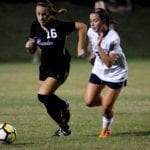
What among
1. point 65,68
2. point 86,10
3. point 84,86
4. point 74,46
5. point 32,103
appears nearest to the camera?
point 65,68

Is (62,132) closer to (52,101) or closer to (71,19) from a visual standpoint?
(52,101)

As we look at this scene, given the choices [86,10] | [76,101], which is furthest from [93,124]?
[86,10]

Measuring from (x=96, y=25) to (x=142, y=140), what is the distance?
1.71 m

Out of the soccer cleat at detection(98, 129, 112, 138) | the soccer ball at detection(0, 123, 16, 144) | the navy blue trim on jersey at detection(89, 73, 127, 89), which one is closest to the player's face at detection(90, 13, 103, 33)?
the navy blue trim on jersey at detection(89, 73, 127, 89)

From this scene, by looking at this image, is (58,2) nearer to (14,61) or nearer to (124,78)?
(14,61)

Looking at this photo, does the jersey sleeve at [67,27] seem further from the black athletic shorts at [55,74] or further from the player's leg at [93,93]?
the player's leg at [93,93]

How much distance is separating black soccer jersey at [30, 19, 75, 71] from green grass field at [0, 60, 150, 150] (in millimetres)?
1067

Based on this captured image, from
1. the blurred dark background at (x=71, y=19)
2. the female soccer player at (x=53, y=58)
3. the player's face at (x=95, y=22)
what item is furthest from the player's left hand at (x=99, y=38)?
the blurred dark background at (x=71, y=19)

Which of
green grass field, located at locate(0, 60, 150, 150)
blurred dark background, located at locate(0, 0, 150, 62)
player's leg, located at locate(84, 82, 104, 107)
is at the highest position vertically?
player's leg, located at locate(84, 82, 104, 107)

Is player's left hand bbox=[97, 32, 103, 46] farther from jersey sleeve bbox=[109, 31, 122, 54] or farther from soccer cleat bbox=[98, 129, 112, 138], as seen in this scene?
soccer cleat bbox=[98, 129, 112, 138]

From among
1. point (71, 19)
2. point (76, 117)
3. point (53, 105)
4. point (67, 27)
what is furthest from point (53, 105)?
point (71, 19)

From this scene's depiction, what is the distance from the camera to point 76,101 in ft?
49.2

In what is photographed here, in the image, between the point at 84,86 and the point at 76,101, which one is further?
the point at 84,86

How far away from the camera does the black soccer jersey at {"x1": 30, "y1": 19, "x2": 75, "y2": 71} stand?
1038 cm
